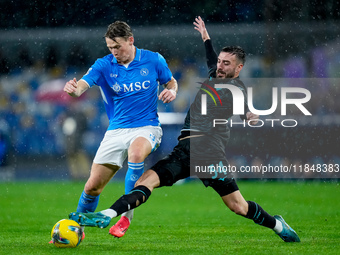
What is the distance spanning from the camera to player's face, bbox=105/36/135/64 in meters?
6.52

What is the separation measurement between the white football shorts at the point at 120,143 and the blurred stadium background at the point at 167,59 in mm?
8491

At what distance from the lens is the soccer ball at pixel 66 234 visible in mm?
6012

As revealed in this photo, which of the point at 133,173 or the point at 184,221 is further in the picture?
the point at 184,221

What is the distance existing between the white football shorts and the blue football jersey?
0.26 ft

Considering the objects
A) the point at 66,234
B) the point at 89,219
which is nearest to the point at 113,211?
the point at 89,219

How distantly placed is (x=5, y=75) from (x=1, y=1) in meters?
2.20

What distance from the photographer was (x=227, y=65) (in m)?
6.57

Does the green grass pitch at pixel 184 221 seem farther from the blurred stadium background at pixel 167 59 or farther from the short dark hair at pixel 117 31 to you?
the short dark hair at pixel 117 31

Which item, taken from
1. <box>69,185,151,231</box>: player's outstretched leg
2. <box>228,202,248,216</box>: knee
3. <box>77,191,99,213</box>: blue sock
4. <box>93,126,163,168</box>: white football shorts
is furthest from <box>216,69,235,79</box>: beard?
<box>77,191,99,213</box>: blue sock

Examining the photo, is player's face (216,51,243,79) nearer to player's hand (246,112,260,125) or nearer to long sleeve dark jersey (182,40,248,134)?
long sleeve dark jersey (182,40,248,134)

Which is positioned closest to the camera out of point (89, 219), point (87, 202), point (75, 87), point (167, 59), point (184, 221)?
point (89, 219)

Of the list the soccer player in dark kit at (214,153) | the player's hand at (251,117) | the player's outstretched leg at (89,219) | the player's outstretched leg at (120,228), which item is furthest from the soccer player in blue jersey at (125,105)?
the player's outstretched leg at (89,219)

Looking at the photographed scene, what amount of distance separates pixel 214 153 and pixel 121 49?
1.38 metres

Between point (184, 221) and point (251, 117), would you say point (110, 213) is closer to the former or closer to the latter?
point (251, 117)
